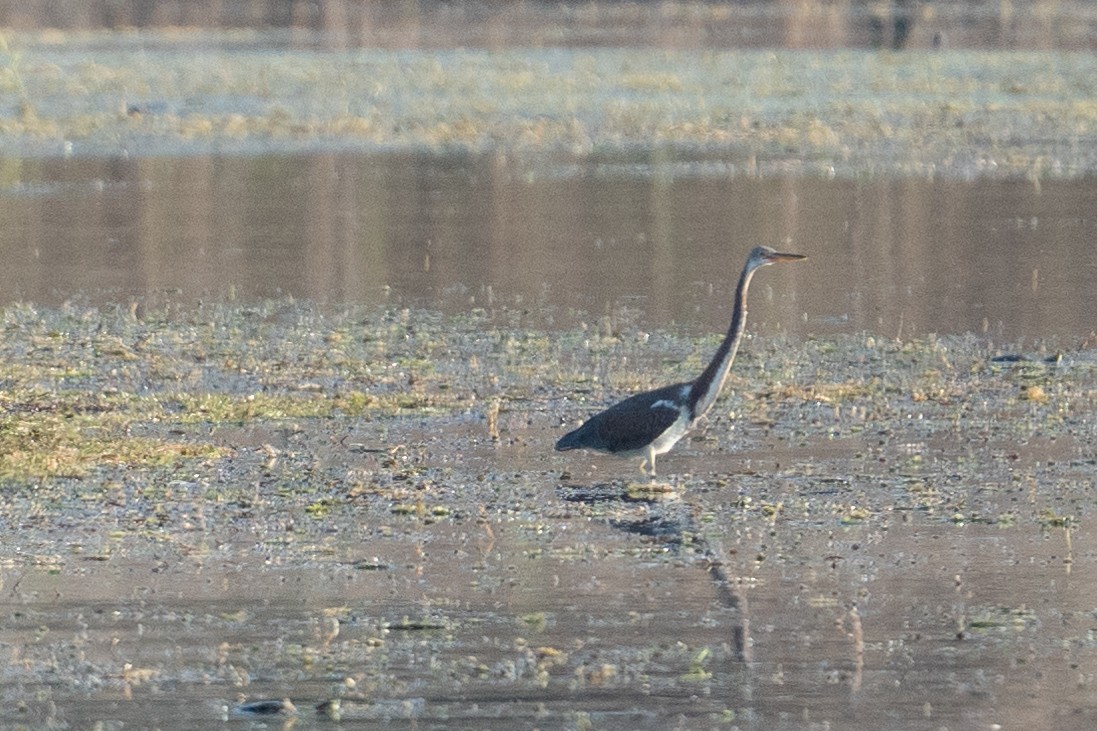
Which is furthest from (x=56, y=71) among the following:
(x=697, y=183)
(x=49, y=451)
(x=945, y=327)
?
(x=49, y=451)

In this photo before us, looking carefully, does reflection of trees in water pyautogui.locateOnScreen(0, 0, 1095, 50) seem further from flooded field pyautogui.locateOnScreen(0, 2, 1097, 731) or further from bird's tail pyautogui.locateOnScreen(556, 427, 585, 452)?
bird's tail pyautogui.locateOnScreen(556, 427, 585, 452)

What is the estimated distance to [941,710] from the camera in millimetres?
7055

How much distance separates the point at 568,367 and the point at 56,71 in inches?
1291

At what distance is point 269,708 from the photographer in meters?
7.13

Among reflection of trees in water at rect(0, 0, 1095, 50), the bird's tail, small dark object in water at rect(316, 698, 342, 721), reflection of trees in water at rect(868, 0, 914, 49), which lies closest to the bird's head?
the bird's tail

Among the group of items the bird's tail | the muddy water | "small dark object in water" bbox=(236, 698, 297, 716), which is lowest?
"small dark object in water" bbox=(236, 698, 297, 716)

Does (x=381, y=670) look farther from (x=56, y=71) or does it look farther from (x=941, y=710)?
(x=56, y=71)

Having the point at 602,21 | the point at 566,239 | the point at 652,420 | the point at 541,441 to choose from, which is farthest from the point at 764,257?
the point at 602,21

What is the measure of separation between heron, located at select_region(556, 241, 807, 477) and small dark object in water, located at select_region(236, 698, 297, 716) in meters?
3.65

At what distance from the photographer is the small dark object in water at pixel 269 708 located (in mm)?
7094

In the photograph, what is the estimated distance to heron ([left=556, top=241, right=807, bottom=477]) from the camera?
10.5m

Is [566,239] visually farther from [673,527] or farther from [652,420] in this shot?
[673,527]

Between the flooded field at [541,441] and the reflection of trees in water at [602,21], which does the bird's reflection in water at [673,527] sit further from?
the reflection of trees in water at [602,21]

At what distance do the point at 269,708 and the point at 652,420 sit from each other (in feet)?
12.3
